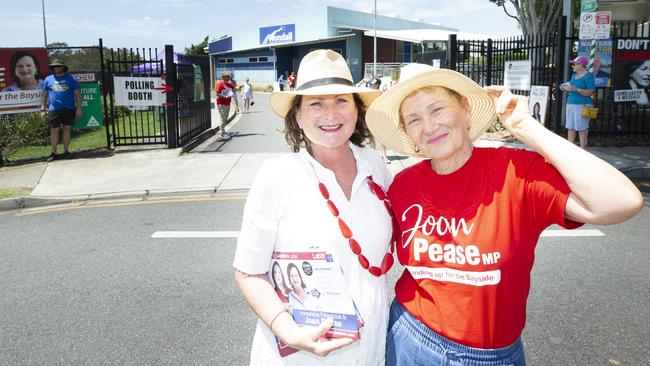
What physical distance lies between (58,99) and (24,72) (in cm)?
93

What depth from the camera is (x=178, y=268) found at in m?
4.90

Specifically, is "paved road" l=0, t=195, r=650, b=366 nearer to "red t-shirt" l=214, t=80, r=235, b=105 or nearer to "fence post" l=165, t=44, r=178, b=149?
"fence post" l=165, t=44, r=178, b=149

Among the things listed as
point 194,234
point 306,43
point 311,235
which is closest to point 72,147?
point 194,234

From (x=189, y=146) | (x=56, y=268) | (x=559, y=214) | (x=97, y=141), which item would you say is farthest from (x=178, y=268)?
(x=97, y=141)

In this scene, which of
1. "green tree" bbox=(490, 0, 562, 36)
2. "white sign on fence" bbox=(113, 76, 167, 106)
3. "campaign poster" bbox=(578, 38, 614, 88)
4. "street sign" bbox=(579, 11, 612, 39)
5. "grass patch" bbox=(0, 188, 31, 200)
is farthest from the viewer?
"green tree" bbox=(490, 0, 562, 36)

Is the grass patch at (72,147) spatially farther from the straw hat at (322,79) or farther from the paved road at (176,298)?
the straw hat at (322,79)

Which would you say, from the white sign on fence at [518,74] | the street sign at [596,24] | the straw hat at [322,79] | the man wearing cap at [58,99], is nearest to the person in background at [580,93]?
the street sign at [596,24]

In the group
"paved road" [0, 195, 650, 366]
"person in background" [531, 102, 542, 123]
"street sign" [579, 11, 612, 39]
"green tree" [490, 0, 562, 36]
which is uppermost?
"green tree" [490, 0, 562, 36]

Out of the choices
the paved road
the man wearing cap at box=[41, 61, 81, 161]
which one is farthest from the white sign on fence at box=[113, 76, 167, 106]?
the paved road

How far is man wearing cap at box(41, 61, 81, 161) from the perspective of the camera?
10.6 meters

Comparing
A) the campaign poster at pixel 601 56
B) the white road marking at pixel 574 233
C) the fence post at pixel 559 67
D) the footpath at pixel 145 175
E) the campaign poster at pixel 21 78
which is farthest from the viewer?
the fence post at pixel 559 67

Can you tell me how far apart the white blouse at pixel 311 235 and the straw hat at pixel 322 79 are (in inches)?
11.3

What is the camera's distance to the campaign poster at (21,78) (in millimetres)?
10406

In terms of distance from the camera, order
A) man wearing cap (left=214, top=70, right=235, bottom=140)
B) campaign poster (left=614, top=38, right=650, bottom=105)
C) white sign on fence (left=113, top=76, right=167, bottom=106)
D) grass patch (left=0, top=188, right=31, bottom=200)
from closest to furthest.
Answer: grass patch (left=0, top=188, right=31, bottom=200), white sign on fence (left=113, top=76, right=167, bottom=106), campaign poster (left=614, top=38, right=650, bottom=105), man wearing cap (left=214, top=70, right=235, bottom=140)
